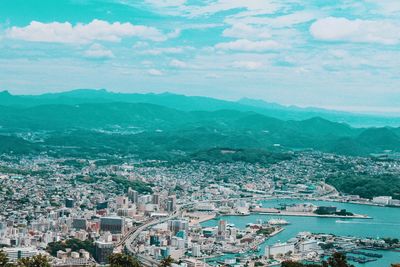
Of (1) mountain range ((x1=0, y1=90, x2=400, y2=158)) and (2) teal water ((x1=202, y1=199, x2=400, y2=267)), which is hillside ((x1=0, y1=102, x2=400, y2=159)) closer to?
(1) mountain range ((x1=0, y1=90, x2=400, y2=158))

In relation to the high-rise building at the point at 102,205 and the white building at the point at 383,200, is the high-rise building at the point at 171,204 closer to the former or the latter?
the high-rise building at the point at 102,205

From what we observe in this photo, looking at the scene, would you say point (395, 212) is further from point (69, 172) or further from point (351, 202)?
point (69, 172)

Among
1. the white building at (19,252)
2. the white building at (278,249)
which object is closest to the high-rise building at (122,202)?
the white building at (278,249)

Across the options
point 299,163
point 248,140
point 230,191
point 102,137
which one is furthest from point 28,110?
point 230,191

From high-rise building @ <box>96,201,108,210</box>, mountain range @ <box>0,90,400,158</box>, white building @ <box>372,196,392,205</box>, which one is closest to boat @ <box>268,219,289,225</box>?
high-rise building @ <box>96,201,108,210</box>

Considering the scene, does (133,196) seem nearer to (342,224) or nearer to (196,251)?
(342,224)
